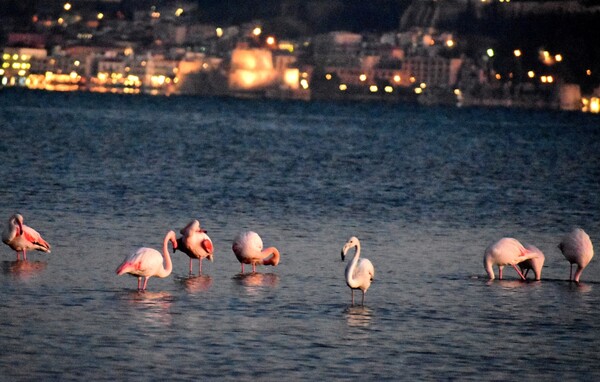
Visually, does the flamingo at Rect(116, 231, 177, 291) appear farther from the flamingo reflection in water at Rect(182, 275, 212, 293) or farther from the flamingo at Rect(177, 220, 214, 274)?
the flamingo at Rect(177, 220, 214, 274)

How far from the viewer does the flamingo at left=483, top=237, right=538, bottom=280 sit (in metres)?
18.3

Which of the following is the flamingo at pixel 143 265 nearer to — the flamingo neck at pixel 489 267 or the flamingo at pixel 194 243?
the flamingo at pixel 194 243

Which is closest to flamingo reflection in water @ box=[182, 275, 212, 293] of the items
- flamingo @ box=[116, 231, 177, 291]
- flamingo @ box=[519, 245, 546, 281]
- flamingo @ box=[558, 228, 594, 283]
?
flamingo @ box=[116, 231, 177, 291]

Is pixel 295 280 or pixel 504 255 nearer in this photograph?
pixel 295 280

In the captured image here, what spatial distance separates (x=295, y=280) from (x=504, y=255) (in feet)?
8.36

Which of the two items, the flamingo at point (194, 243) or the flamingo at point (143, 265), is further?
the flamingo at point (194, 243)

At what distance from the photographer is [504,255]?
18.3 meters

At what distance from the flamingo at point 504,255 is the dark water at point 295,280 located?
0.26 metres

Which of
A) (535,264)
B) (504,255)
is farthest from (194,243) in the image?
A: (535,264)

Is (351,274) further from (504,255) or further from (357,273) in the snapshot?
(504,255)

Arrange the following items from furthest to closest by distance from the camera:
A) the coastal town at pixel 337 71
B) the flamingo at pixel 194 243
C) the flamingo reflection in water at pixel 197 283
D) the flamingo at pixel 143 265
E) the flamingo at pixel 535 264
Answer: the coastal town at pixel 337 71
the flamingo at pixel 535 264
the flamingo at pixel 194 243
the flamingo reflection in water at pixel 197 283
the flamingo at pixel 143 265

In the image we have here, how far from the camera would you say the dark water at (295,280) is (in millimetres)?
13516

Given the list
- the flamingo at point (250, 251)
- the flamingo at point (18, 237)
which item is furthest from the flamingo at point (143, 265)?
the flamingo at point (18, 237)

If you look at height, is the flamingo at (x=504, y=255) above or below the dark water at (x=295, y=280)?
above
